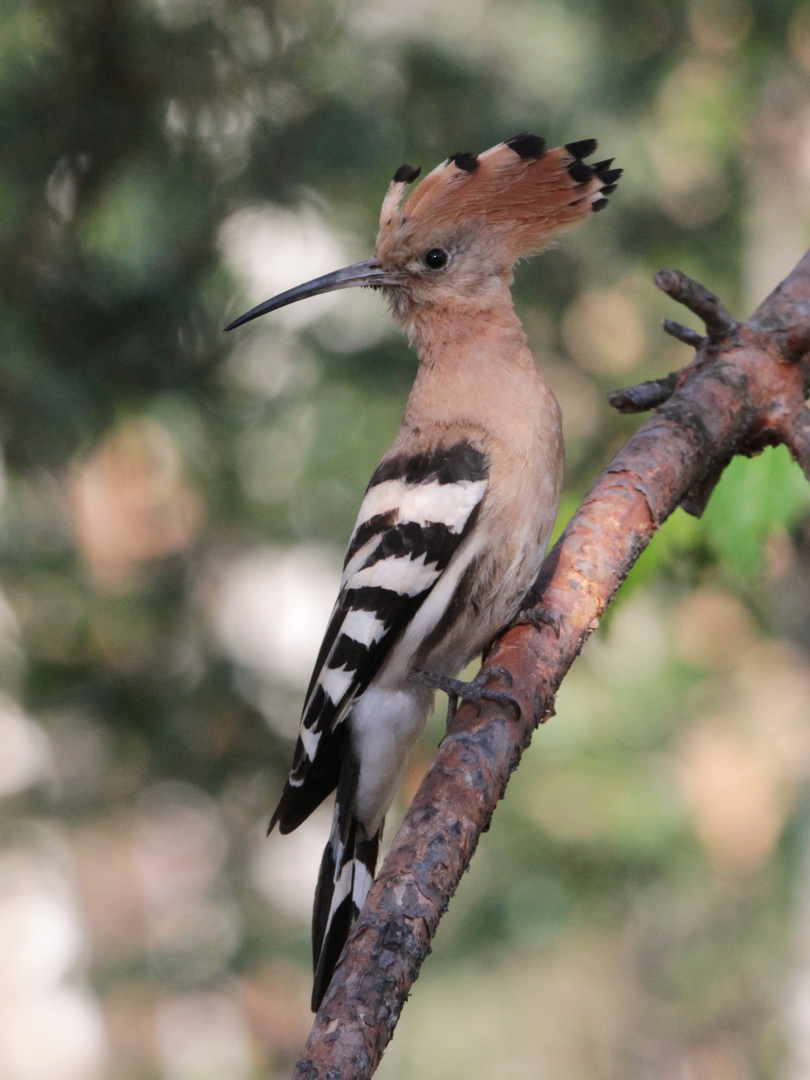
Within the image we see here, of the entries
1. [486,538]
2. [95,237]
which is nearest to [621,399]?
[486,538]

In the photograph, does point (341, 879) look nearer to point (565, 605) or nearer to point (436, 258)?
point (565, 605)

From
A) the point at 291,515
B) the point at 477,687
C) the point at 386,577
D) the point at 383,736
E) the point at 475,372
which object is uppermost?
the point at 291,515

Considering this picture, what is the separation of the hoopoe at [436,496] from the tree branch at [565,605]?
235mm

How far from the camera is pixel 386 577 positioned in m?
1.80

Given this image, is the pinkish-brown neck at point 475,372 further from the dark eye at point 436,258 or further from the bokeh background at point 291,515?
the bokeh background at point 291,515

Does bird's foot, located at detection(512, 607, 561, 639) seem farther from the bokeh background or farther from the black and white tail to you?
the bokeh background

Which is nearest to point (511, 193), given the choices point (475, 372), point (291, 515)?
point (475, 372)

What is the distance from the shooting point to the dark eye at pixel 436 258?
2.04 m

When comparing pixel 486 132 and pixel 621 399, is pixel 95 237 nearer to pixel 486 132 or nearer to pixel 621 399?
pixel 486 132

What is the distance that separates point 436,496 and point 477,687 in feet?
1.41

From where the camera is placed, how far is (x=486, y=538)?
176 cm

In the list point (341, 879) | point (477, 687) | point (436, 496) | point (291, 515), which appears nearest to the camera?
point (477, 687)

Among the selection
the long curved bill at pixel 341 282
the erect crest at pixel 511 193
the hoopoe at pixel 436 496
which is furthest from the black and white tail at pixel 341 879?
the erect crest at pixel 511 193

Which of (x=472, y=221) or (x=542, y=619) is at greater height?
(x=472, y=221)
